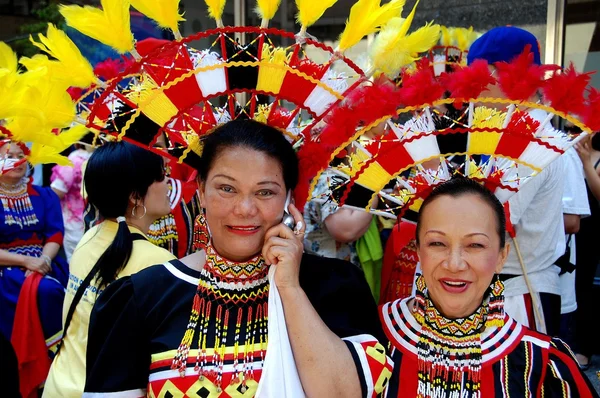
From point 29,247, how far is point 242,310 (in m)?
2.97

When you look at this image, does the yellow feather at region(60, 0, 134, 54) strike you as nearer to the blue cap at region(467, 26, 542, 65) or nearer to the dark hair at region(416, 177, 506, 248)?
the dark hair at region(416, 177, 506, 248)

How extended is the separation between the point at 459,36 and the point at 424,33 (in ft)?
9.24

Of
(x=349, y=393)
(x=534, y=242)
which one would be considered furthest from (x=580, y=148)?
(x=349, y=393)

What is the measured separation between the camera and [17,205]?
430 cm

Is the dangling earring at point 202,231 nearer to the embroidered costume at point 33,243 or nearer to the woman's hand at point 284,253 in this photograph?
the woman's hand at point 284,253

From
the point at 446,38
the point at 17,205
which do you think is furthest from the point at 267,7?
the point at 446,38

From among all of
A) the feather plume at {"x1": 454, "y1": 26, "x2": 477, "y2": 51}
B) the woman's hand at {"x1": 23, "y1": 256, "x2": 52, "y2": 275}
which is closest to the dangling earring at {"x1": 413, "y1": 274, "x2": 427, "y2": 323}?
the woman's hand at {"x1": 23, "y1": 256, "x2": 52, "y2": 275}

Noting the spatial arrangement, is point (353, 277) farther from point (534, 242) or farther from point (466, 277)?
point (534, 242)

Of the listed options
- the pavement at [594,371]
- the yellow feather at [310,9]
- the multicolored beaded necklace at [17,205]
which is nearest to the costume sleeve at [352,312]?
the yellow feather at [310,9]

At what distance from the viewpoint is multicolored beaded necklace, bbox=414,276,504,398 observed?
199cm

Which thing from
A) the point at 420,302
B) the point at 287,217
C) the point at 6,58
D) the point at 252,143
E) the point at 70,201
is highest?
the point at 70,201

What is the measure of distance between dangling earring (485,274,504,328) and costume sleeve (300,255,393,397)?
1.20 feet

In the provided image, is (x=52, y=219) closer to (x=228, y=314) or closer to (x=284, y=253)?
(x=228, y=314)

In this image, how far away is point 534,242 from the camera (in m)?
2.81
